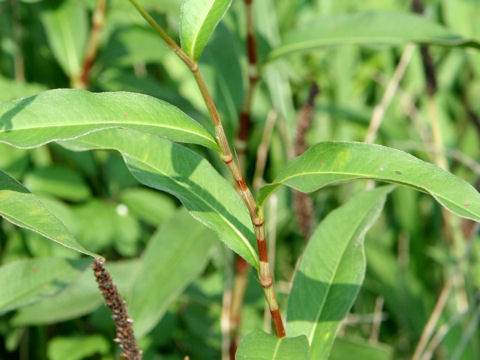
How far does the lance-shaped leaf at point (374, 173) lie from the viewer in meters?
0.68

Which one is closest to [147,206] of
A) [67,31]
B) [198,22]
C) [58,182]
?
[58,182]

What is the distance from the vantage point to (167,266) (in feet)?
3.94

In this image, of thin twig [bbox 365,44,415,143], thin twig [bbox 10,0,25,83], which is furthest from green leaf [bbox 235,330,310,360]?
thin twig [bbox 10,0,25,83]

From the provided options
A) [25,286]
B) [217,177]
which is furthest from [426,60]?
[25,286]

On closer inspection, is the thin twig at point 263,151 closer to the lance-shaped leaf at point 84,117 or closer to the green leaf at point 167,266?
the green leaf at point 167,266

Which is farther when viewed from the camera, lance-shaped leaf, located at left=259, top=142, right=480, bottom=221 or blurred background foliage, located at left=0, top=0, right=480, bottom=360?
blurred background foliage, located at left=0, top=0, right=480, bottom=360

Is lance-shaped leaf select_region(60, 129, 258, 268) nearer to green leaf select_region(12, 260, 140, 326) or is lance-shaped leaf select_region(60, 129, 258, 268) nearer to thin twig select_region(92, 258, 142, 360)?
thin twig select_region(92, 258, 142, 360)

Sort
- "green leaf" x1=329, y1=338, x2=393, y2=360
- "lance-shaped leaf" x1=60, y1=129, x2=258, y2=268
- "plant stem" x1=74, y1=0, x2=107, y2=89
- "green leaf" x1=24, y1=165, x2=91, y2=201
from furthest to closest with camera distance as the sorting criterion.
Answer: "plant stem" x1=74, y1=0, x2=107, y2=89
"green leaf" x1=24, y1=165, x2=91, y2=201
"green leaf" x1=329, y1=338, x2=393, y2=360
"lance-shaped leaf" x1=60, y1=129, x2=258, y2=268

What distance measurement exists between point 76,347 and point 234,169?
2.57 ft

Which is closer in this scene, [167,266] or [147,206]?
[167,266]

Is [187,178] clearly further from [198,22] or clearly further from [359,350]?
[359,350]

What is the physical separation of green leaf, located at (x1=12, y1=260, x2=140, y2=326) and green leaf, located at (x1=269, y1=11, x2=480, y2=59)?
1.54 feet

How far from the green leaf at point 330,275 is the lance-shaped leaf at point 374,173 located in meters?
0.19

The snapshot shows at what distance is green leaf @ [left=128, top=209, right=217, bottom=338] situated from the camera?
3.69ft
